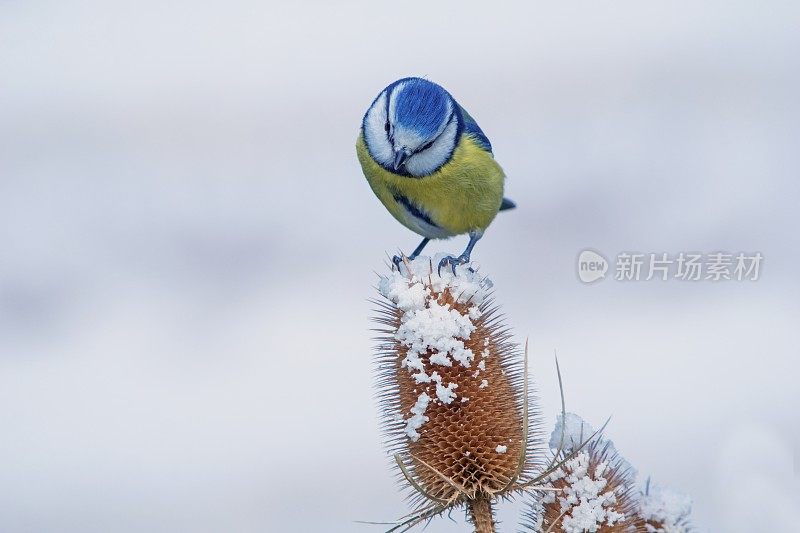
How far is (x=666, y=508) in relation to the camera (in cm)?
110

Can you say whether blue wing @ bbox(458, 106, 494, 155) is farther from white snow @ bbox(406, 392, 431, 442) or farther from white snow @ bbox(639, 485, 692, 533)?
white snow @ bbox(639, 485, 692, 533)

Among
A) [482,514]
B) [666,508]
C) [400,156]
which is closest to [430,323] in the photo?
[482,514]

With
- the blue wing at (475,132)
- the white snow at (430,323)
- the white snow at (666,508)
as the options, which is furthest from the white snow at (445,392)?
the blue wing at (475,132)

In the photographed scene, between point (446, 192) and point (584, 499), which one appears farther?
point (446, 192)

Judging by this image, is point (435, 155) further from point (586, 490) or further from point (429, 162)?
point (586, 490)

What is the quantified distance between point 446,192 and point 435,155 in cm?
8

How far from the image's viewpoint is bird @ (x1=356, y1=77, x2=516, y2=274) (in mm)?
1814

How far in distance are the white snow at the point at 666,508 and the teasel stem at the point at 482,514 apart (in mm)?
174

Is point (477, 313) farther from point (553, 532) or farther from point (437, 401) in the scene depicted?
point (553, 532)

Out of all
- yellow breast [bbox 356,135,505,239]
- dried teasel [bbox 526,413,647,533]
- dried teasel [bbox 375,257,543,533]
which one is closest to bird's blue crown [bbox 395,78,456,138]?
yellow breast [bbox 356,135,505,239]

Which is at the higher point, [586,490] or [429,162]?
[429,162]

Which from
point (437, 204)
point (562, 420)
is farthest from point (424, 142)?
point (562, 420)

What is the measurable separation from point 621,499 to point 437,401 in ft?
0.81

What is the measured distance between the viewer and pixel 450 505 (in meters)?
1.23
